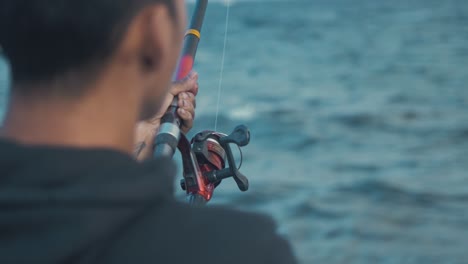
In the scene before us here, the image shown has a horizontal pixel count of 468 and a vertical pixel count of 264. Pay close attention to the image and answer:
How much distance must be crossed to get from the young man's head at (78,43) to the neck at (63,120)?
1cm

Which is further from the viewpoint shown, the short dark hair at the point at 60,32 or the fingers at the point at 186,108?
the fingers at the point at 186,108

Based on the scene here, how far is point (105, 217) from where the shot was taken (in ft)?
3.43

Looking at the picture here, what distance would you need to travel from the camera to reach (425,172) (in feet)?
32.1

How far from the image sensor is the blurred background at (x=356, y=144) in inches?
316

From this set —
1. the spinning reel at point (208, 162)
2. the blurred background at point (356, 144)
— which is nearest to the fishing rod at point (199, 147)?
the spinning reel at point (208, 162)

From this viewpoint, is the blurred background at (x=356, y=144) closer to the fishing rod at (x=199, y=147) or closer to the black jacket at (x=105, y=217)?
the fishing rod at (x=199, y=147)

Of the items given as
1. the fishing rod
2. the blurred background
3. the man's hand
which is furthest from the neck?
the blurred background

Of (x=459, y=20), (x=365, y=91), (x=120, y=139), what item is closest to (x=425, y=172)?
(x=365, y=91)

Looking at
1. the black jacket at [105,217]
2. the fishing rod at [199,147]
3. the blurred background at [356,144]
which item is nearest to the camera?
the black jacket at [105,217]

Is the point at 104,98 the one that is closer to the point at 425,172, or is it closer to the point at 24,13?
the point at 24,13

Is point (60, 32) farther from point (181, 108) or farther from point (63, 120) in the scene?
point (181, 108)

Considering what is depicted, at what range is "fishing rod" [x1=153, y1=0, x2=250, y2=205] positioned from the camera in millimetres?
2250

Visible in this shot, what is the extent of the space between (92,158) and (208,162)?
1437 millimetres

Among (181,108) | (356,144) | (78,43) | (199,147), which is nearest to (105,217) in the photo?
(78,43)
